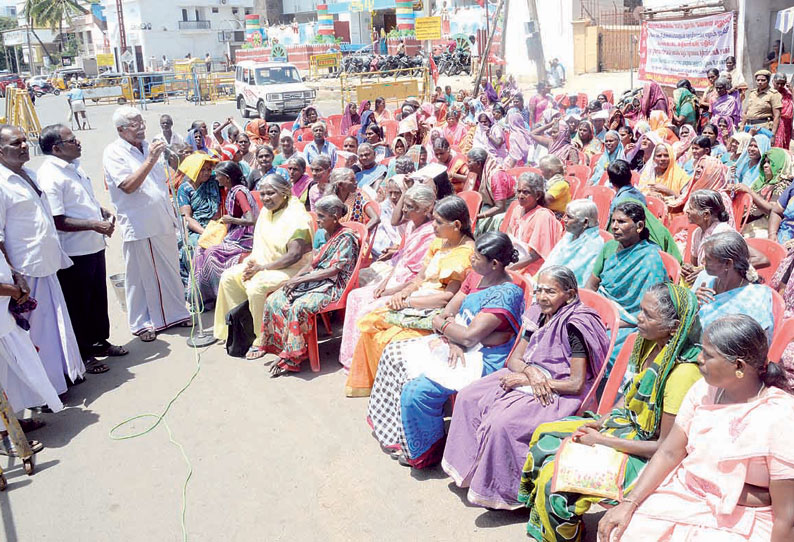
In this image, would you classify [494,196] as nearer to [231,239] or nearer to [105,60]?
[231,239]

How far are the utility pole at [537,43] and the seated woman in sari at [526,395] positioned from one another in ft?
70.7

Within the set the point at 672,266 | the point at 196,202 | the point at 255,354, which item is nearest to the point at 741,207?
the point at 672,266

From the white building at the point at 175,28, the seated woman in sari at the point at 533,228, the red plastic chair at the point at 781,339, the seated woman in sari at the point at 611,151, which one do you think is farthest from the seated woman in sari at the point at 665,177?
the white building at the point at 175,28

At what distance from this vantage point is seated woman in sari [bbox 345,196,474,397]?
397 cm

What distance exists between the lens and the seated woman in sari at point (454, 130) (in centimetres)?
1010

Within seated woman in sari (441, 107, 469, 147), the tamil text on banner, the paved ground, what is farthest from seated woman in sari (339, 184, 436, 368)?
the tamil text on banner

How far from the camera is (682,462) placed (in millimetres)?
2268

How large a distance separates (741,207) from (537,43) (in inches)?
767

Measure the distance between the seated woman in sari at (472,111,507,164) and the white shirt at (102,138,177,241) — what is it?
15.4 feet

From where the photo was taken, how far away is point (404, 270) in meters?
4.58

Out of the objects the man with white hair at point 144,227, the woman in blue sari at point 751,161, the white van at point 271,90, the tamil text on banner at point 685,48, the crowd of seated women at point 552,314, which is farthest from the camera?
the white van at point 271,90

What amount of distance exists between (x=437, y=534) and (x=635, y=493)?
98cm

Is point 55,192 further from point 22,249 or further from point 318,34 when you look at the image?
point 318,34

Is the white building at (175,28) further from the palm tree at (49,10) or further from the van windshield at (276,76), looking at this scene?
the van windshield at (276,76)
